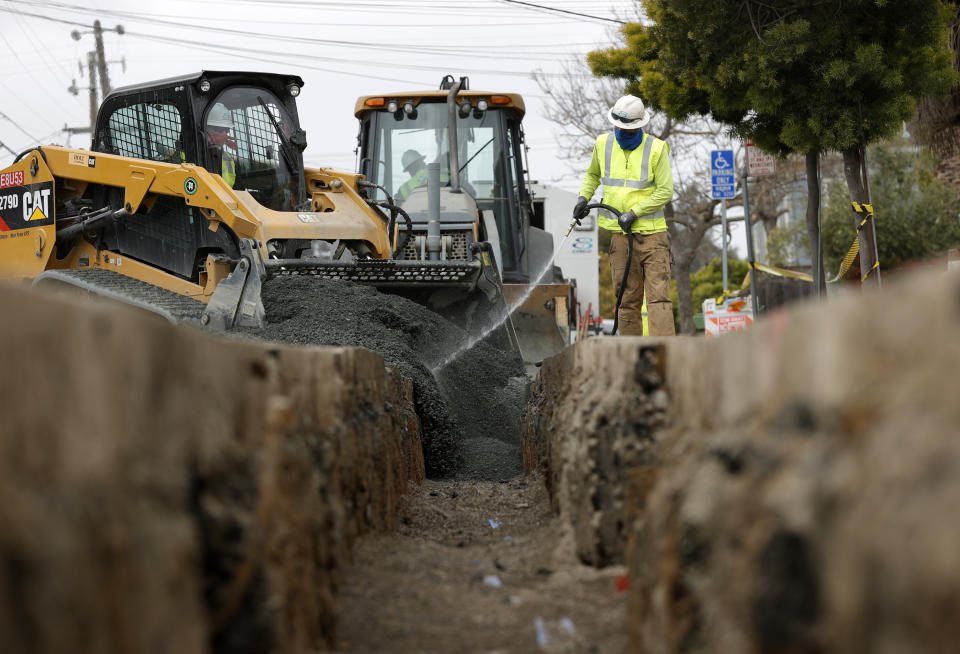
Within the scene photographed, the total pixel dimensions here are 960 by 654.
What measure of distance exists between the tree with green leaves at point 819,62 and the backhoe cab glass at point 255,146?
177 inches

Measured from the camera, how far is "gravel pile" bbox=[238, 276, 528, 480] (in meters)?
8.34

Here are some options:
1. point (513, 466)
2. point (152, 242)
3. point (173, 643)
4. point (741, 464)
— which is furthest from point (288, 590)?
point (152, 242)

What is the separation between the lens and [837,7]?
11266 millimetres

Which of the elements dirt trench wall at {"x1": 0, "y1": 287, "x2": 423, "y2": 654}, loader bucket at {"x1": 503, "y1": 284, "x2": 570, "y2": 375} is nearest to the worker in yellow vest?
loader bucket at {"x1": 503, "y1": 284, "x2": 570, "y2": 375}

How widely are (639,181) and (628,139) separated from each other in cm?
34

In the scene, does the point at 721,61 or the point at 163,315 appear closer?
the point at 163,315

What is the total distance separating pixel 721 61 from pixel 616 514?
9.51 meters

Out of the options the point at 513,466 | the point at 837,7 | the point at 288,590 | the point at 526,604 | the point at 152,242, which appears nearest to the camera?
the point at 288,590

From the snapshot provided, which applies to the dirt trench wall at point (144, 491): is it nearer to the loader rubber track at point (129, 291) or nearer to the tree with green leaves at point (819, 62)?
the loader rubber track at point (129, 291)

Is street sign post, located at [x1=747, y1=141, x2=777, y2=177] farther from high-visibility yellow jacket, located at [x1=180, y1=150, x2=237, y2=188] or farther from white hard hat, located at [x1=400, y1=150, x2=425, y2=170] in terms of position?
high-visibility yellow jacket, located at [x1=180, y1=150, x2=237, y2=188]

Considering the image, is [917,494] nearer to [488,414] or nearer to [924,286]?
[924,286]

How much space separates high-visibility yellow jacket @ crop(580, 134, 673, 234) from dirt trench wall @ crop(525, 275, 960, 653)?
6188 mm

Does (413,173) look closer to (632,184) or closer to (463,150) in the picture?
(463,150)

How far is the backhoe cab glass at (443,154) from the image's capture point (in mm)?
11586
